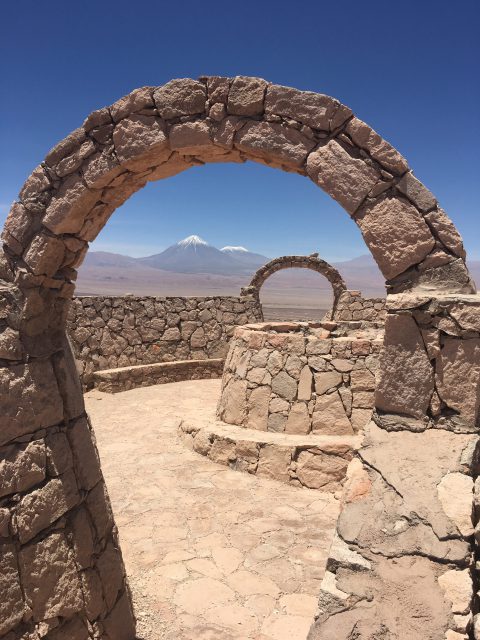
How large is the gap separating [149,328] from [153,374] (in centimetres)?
121

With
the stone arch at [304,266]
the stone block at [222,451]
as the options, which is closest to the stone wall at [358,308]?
the stone arch at [304,266]

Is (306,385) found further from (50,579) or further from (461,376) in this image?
(50,579)

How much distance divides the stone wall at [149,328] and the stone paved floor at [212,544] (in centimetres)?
427

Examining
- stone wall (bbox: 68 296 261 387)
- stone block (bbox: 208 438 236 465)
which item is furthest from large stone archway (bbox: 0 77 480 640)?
stone wall (bbox: 68 296 261 387)

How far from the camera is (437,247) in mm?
2643

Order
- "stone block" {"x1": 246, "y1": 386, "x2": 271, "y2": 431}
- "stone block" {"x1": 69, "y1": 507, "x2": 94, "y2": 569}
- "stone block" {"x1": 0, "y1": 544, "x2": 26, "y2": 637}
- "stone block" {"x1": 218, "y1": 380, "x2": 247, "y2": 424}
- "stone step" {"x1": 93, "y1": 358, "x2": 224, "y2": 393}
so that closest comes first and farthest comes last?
"stone block" {"x1": 0, "y1": 544, "x2": 26, "y2": 637} → "stone block" {"x1": 69, "y1": 507, "x2": 94, "y2": 569} → "stone block" {"x1": 246, "y1": 386, "x2": 271, "y2": 431} → "stone block" {"x1": 218, "y1": 380, "x2": 247, "y2": 424} → "stone step" {"x1": 93, "y1": 358, "x2": 224, "y2": 393}

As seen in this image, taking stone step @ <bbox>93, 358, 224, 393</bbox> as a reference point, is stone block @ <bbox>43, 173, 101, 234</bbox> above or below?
above

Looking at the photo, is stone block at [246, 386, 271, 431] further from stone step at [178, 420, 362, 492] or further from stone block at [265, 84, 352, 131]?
stone block at [265, 84, 352, 131]

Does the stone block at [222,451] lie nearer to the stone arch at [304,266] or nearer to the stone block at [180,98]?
the stone block at [180,98]

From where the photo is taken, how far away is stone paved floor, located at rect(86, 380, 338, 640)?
354 centimetres

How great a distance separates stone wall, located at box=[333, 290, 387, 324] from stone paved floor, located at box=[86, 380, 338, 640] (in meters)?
10.4

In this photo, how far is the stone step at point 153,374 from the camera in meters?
10.9

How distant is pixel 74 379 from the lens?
3.35m

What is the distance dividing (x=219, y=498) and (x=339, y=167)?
4.15 metres
